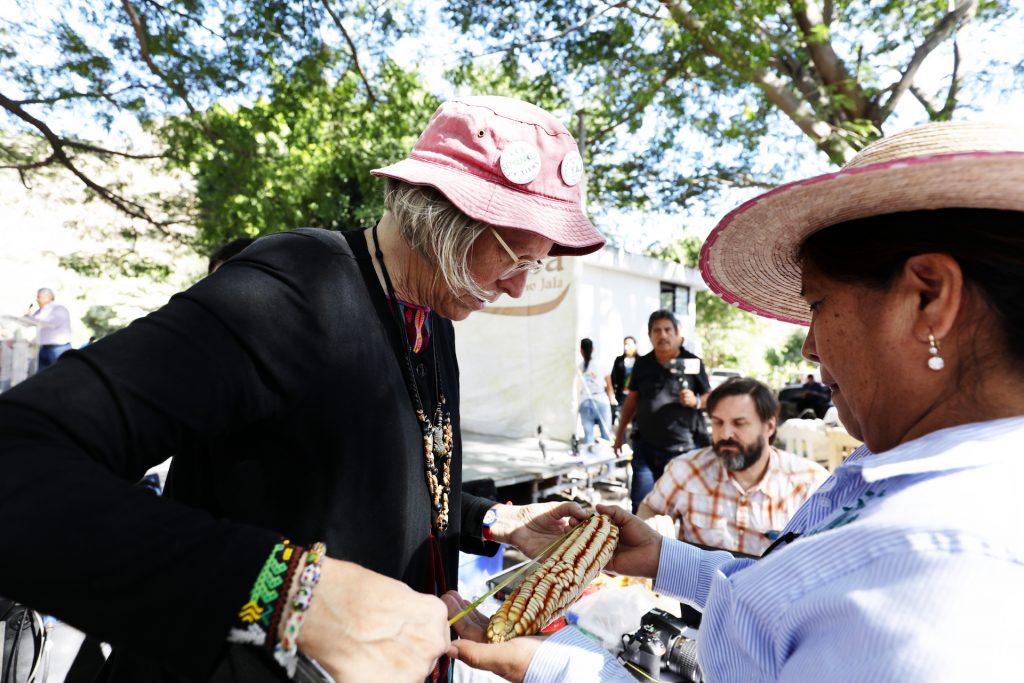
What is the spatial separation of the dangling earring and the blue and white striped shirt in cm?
11

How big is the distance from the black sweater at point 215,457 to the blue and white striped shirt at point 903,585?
727 mm

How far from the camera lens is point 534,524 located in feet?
6.64

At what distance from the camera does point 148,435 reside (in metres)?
0.90

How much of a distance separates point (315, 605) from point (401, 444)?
19.0 inches

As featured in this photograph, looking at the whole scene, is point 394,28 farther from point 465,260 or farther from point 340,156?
point 465,260

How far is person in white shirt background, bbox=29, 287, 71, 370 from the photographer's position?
11.2 m

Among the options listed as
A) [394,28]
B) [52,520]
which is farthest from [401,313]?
[394,28]

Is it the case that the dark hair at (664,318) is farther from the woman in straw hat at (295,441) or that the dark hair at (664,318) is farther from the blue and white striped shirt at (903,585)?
the blue and white striped shirt at (903,585)

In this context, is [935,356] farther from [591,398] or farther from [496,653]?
[591,398]

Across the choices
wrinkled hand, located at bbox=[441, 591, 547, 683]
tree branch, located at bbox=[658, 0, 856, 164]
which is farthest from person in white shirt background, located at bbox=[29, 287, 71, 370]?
wrinkled hand, located at bbox=[441, 591, 547, 683]

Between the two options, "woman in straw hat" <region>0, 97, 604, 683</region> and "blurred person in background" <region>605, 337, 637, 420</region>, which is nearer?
"woman in straw hat" <region>0, 97, 604, 683</region>

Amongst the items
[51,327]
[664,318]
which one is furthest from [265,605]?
[51,327]

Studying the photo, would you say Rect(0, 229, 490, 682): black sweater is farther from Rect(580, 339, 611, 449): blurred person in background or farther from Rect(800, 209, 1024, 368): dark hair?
Rect(580, 339, 611, 449): blurred person in background

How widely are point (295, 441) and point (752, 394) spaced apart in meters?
3.68
